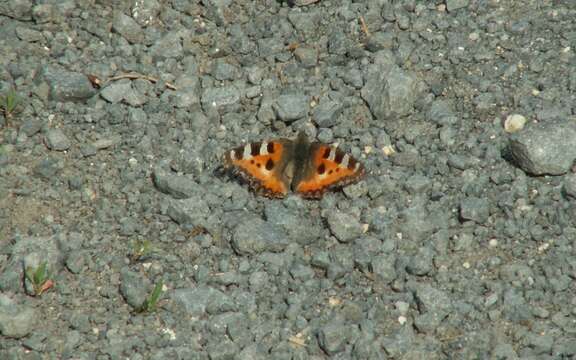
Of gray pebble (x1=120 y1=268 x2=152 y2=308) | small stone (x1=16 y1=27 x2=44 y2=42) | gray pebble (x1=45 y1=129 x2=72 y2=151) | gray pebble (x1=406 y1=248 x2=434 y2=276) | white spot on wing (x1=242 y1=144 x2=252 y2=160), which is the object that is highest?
small stone (x1=16 y1=27 x2=44 y2=42)

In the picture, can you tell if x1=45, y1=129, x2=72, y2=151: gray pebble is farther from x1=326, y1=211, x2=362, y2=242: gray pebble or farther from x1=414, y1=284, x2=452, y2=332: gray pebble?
x1=414, y1=284, x2=452, y2=332: gray pebble

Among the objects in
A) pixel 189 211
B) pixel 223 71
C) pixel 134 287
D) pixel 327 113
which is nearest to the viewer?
pixel 134 287

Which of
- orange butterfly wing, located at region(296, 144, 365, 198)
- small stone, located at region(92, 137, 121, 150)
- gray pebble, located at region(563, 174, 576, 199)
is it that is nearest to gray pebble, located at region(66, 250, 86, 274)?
small stone, located at region(92, 137, 121, 150)

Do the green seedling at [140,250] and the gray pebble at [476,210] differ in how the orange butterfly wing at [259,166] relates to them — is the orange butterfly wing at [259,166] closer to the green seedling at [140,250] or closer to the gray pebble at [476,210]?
the green seedling at [140,250]

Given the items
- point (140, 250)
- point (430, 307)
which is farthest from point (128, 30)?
point (430, 307)

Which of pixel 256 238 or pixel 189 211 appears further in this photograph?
pixel 189 211

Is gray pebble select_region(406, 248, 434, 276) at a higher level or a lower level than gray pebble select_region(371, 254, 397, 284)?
higher

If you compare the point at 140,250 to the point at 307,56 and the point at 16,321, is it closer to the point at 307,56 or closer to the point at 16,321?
the point at 16,321
